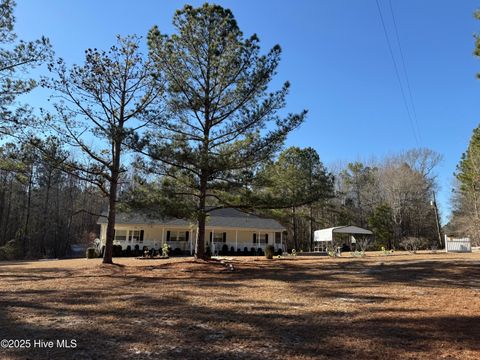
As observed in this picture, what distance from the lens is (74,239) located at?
2186 inches

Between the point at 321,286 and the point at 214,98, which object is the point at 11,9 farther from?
the point at 321,286

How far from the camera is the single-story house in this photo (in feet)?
105

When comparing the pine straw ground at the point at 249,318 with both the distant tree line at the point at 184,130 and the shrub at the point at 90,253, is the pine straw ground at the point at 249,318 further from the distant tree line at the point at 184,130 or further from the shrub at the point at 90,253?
the shrub at the point at 90,253

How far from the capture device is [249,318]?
6582mm

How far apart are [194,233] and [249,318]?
27812mm

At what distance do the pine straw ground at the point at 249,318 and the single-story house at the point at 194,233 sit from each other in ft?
66.7

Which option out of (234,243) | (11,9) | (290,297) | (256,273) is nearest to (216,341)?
(290,297)

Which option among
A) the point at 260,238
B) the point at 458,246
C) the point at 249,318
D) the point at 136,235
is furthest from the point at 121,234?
the point at 249,318

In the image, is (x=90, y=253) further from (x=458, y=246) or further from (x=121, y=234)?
(x=458, y=246)

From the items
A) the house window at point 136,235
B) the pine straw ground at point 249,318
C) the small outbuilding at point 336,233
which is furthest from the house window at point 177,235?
the pine straw ground at point 249,318

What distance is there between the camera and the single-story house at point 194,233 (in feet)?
105

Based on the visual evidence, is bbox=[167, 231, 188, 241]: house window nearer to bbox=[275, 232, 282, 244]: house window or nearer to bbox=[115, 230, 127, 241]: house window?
bbox=[115, 230, 127, 241]: house window

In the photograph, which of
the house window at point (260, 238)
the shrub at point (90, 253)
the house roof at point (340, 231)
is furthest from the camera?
the house window at point (260, 238)

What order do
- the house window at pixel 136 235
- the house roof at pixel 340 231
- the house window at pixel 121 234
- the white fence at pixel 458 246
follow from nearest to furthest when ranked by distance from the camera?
the white fence at pixel 458 246, the house window at pixel 136 235, the house window at pixel 121 234, the house roof at pixel 340 231
